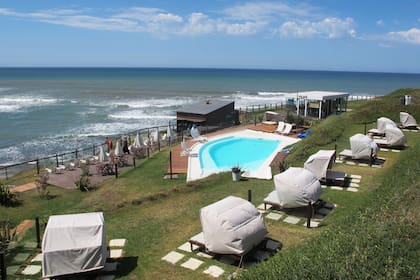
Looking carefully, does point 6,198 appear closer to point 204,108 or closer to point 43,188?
point 43,188

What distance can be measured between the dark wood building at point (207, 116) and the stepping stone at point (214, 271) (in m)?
17.4

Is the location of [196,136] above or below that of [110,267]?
above

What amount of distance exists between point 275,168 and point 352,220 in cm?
748

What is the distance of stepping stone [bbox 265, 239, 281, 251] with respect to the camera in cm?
804

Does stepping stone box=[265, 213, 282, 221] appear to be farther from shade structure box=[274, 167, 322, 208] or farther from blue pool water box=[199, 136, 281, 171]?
blue pool water box=[199, 136, 281, 171]

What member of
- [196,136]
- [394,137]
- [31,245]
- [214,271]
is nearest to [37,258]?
[31,245]

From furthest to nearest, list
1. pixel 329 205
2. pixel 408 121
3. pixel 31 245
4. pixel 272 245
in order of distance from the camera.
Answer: pixel 408 121
pixel 329 205
pixel 31 245
pixel 272 245

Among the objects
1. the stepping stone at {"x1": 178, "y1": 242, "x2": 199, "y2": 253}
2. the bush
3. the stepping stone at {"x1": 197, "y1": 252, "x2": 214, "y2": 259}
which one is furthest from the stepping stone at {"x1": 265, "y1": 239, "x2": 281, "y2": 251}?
the bush

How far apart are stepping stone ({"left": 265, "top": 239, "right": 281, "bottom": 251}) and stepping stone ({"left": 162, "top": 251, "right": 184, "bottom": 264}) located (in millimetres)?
1860

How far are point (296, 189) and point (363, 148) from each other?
611 cm

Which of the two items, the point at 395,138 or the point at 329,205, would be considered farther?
the point at 395,138

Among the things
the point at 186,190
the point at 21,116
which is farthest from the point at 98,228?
the point at 21,116

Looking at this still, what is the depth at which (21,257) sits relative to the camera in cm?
809

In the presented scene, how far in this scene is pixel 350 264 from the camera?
4738 mm
